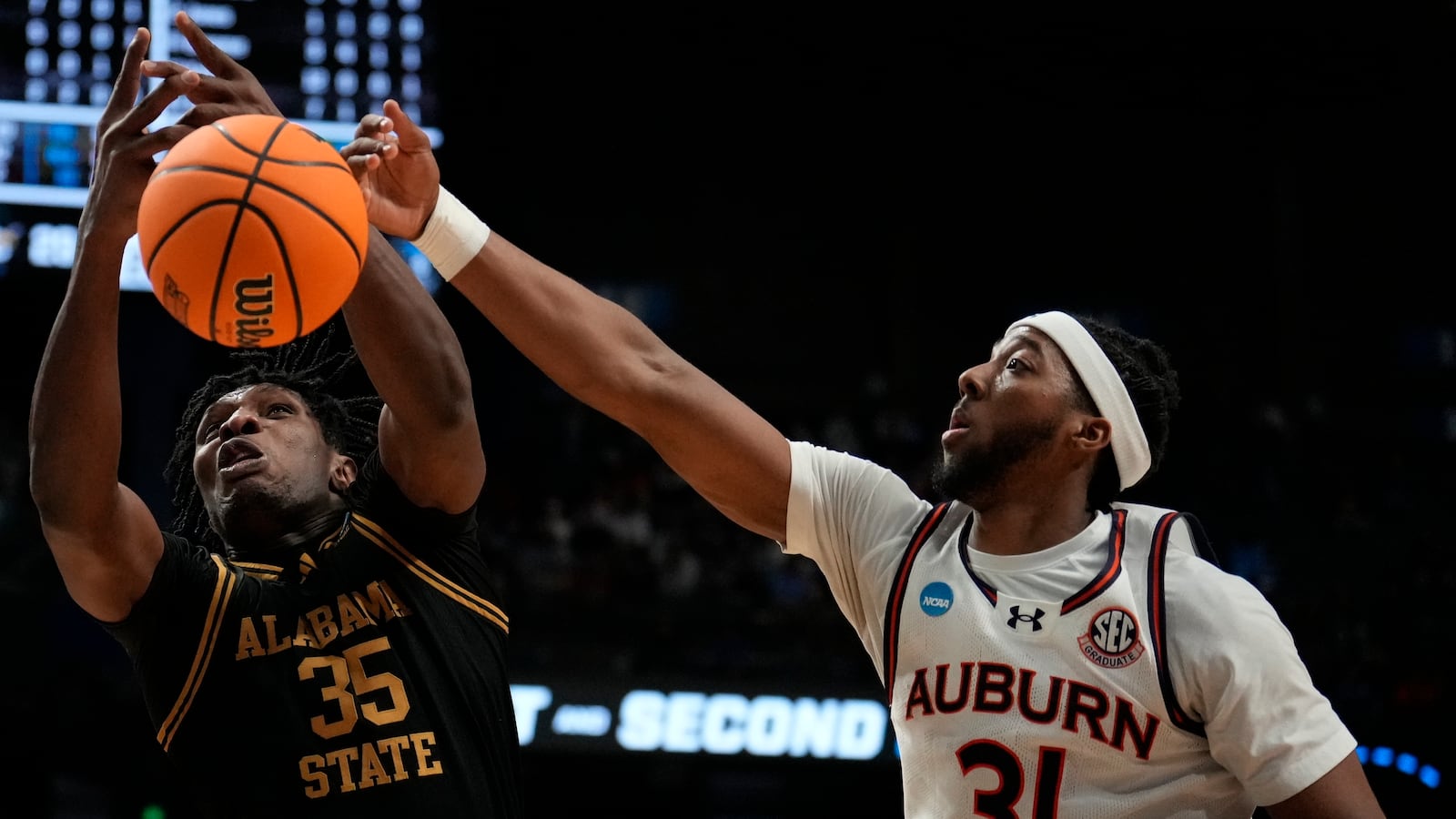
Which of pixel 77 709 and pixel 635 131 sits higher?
pixel 635 131

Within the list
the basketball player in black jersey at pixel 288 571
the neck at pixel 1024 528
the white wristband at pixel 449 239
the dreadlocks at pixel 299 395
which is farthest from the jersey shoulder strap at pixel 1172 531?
the dreadlocks at pixel 299 395

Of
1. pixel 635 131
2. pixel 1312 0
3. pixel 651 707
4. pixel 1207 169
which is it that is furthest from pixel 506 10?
pixel 1207 169

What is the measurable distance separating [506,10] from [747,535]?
14.4 ft

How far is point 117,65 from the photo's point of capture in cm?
805

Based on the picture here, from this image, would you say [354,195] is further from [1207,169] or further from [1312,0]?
[1207,169]

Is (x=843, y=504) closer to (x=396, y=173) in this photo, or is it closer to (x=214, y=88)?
(x=396, y=173)

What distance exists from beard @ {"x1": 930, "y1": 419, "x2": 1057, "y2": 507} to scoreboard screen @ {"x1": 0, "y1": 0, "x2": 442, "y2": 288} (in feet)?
19.1

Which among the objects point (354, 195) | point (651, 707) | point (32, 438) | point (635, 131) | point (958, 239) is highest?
point (635, 131)

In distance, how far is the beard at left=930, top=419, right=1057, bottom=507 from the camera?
3.03 m

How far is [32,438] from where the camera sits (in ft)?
9.18

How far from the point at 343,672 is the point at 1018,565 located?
54.1 inches

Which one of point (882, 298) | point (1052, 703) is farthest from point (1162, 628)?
point (882, 298)

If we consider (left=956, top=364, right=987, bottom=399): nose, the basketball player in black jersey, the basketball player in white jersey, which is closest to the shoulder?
the basketball player in white jersey

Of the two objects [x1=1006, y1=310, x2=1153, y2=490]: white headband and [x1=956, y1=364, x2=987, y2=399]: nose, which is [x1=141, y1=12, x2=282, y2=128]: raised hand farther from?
→ [x1=1006, y1=310, x2=1153, y2=490]: white headband
